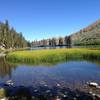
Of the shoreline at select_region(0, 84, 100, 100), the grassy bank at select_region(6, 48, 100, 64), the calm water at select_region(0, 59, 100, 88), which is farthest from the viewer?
the grassy bank at select_region(6, 48, 100, 64)

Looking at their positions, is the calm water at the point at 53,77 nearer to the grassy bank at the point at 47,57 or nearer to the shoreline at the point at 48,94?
the shoreline at the point at 48,94

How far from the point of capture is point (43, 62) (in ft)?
148

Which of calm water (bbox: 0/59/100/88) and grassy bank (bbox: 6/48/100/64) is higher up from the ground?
grassy bank (bbox: 6/48/100/64)

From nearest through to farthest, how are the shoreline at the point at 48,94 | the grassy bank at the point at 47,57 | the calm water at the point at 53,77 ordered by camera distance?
the shoreline at the point at 48,94
the calm water at the point at 53,77
the grassy bank at the point at 47,57

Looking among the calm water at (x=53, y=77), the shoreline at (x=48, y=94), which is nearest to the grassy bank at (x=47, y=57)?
the calm water at (x=53, y=77)

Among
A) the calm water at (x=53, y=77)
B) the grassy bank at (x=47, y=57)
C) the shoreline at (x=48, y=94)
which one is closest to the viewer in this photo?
the shoreline at (x=48, y=94)

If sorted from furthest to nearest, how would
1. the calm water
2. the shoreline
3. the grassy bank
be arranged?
the grassy bank, the calm water, the shoreline

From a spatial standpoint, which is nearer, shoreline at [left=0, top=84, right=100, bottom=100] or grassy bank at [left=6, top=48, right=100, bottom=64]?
shoreline at [left=0, top=84, right=100, bottom=100]

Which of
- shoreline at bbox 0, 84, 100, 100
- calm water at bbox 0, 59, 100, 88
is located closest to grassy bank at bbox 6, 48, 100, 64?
calm water at bbox 0, 59, 100, 88

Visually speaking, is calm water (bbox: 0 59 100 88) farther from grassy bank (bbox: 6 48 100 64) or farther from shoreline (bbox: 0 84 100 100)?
grassy bank (bbox: 6 48 100 64)

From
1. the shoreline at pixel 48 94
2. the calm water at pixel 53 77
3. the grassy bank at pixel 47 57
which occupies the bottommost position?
the calm water at pixel 53 77

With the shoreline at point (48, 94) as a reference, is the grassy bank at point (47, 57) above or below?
above

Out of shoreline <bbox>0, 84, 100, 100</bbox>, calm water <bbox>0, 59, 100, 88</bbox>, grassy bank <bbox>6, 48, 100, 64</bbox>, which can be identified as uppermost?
grassy bank <bbox>6, 48, 100, 64</bbox>

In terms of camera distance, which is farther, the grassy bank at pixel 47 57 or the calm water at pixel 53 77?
the grassy bank at pixel 47 57
